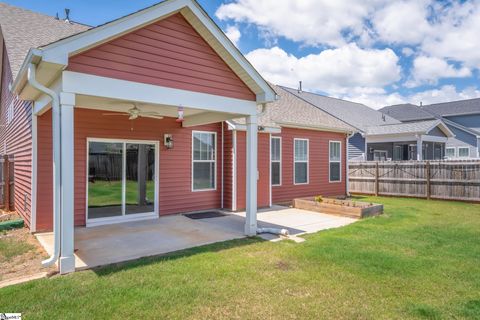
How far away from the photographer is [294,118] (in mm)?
11734

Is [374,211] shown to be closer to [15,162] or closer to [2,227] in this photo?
[2,227]

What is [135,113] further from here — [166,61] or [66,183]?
[66,183]

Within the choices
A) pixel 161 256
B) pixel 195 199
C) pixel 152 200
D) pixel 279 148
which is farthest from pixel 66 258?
pixel 279 148

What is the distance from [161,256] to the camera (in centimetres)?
516

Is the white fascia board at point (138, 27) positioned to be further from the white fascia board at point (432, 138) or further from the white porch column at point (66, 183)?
the white fascia board at point (432, 138)

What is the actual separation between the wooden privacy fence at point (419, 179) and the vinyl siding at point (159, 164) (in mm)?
8247

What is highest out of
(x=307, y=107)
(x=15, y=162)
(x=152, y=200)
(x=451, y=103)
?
(x=451, y=103)

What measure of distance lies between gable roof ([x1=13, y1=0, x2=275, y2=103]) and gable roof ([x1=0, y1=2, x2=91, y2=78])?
2.53m

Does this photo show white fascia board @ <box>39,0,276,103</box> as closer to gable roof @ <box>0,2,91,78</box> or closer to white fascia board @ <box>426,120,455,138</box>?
gable roof @ <box>0,2,91,78</box>

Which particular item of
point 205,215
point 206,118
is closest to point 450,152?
point 205,215

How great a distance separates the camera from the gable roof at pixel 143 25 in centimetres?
427

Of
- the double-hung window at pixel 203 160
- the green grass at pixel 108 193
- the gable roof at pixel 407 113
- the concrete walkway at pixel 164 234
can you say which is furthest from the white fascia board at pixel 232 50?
the gable roof at pixel 407 113

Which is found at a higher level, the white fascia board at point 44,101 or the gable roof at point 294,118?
the gable roof at point 294,118

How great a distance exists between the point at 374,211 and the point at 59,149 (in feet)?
26.6
